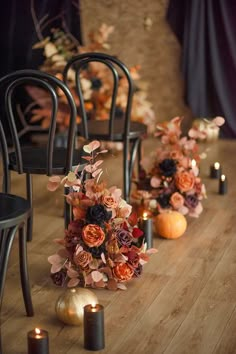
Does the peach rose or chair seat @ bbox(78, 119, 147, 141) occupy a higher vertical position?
chair seat @ bbox(78, 119, 147, 141)

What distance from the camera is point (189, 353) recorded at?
94.5 inches

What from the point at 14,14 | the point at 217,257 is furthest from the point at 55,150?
the point at 14,14

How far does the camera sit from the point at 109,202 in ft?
9.25

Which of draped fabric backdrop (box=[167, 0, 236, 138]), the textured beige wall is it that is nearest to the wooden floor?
draped fabric backdrop (box=[167, 0, 236, 138])

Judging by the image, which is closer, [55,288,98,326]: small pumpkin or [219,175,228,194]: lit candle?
[55,288,98,326]: small pumpkin

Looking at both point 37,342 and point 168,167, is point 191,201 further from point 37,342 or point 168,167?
point 37,342

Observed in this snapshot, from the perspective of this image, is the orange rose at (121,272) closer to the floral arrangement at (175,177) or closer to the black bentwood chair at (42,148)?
the black bentwood chair at (42,148)

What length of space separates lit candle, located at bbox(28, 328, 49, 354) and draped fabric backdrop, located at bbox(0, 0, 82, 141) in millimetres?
3234

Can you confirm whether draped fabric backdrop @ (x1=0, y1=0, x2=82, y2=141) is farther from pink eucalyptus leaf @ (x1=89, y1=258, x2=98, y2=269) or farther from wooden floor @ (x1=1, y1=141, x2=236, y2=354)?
pink eucalyptus leaf @ (x1=89, y1=258, x2=98, y2=269)

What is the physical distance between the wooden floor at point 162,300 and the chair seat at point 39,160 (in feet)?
1.24

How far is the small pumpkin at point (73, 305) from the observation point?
2.57m

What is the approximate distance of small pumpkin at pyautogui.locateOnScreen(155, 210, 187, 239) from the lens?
3.44m

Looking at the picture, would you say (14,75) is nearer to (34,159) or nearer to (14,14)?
(34,159)

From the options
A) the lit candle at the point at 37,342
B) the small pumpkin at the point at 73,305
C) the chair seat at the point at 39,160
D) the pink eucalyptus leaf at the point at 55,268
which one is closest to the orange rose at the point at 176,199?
the chair seat at the point at 39,160
